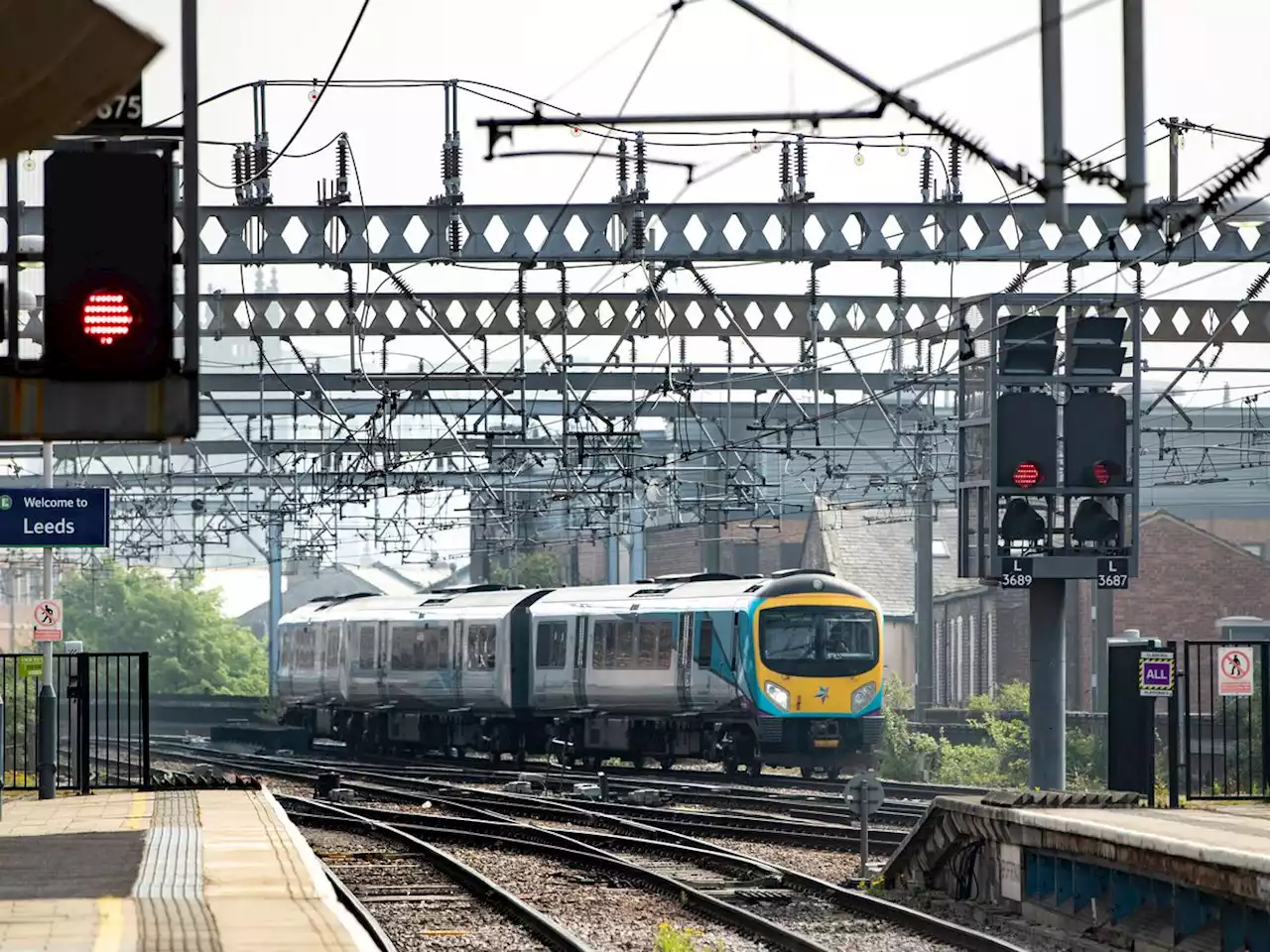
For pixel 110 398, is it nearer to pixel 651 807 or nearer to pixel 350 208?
pixel 350 208

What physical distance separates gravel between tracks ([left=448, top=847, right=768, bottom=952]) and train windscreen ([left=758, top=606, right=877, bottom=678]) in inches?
406

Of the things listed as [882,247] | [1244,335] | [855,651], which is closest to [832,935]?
[882,247]

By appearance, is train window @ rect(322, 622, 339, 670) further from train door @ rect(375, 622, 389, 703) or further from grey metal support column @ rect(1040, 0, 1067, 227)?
grey metal support column @ rect(1040, 0, 1067, 227)

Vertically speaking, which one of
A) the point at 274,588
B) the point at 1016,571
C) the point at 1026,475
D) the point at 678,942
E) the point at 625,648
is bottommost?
the point at 678,942

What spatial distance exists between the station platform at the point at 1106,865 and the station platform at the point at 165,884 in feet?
16.4

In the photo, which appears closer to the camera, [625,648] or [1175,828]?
[1175,828]

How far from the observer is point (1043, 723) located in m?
22.0

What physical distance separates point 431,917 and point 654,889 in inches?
100

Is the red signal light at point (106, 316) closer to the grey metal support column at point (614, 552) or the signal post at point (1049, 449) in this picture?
the signal post at point (1049, 449)

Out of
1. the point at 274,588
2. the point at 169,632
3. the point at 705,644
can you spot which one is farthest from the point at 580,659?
the point at 169,632

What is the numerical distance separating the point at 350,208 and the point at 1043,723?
8792 mm

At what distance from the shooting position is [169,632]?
87375 millimetres

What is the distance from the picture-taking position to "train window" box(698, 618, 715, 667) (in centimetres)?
3200

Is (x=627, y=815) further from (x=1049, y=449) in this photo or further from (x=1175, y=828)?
(x=1175, y=828)
